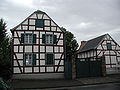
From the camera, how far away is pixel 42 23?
826 inches

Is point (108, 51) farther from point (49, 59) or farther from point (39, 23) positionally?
point (39, 23)

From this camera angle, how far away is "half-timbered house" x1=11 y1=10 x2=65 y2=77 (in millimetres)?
19438

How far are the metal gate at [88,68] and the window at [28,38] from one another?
713cm

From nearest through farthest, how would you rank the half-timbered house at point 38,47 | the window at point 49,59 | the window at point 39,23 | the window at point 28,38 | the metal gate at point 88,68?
the half-timbered house at point 38,47, the metal gate at point 88,68, the window at point 28,38, the window at point 49,59, the window at point 39,23

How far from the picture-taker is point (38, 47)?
2014 cm

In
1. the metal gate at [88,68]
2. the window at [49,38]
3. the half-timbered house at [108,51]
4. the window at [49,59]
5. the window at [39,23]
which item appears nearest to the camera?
the metal gate at [88,68]

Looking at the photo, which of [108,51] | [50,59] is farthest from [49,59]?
[108,51]

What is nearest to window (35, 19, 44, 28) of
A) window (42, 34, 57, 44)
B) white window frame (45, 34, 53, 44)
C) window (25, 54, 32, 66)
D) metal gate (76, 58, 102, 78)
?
window (42, 34, 57, 44)

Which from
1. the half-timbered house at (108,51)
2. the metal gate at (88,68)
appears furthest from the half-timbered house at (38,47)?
the half-timbered house at (108,51)

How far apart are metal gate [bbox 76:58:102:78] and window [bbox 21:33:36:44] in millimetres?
7133

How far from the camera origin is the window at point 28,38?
65.2 feet

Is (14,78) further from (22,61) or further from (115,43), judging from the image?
(115,43)

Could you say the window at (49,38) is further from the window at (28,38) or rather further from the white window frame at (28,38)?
the white window frame at (28,38)

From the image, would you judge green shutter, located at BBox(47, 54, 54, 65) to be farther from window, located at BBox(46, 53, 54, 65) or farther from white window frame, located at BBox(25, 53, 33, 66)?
white window frame, located at BBox(25, 53, 33, 66)
